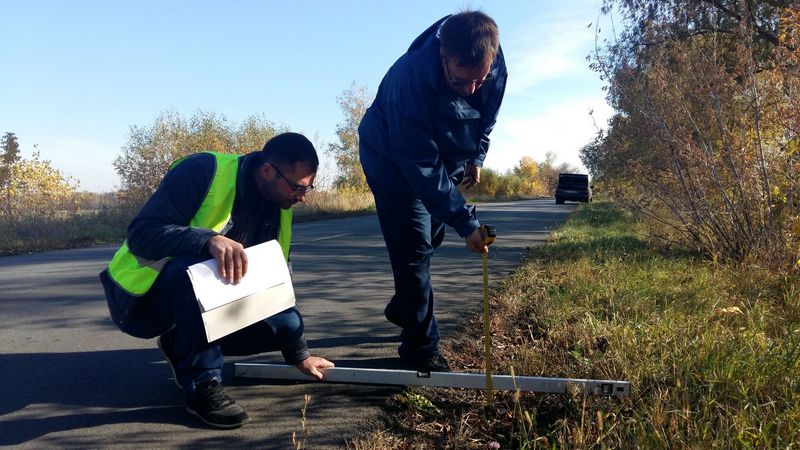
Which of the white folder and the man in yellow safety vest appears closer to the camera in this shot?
the white folder

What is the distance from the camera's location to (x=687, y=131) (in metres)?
5.61

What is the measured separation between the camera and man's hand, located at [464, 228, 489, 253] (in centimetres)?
246

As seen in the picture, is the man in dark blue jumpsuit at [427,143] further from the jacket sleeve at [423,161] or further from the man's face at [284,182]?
the man's face at [284,182]

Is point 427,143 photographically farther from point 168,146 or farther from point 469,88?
point 168,146

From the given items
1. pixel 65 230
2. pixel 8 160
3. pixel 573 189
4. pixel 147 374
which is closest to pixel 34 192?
pixel 8 160

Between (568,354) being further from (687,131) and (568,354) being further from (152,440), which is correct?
(687,131)

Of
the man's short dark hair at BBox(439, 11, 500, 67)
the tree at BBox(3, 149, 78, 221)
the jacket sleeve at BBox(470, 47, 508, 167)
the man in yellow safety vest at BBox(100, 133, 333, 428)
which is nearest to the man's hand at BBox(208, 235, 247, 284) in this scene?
the man in yellow safety vest at BBox(100, 133, 333, 428)

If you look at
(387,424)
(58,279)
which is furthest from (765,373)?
(58,279)

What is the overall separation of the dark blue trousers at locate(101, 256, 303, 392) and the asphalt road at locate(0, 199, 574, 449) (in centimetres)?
23

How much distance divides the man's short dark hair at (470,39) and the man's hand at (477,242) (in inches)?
Answer: 29.5

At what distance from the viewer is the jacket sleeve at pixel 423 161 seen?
255cm

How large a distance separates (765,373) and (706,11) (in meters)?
8.08

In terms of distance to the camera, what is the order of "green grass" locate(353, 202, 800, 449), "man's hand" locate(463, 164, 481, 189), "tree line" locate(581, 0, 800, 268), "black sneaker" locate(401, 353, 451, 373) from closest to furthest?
"green grass" locate(353, 202, 800, 449)
"black sneaker" locate(401, 353, 451, 373)
"man's hand" locate(463, 164, 481, 189)
"tree line" locate(581, 0, 800, 268)

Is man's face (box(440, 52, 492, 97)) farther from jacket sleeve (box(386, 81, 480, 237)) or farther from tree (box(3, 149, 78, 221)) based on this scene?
tree (box(3, 149, 78, 221))
